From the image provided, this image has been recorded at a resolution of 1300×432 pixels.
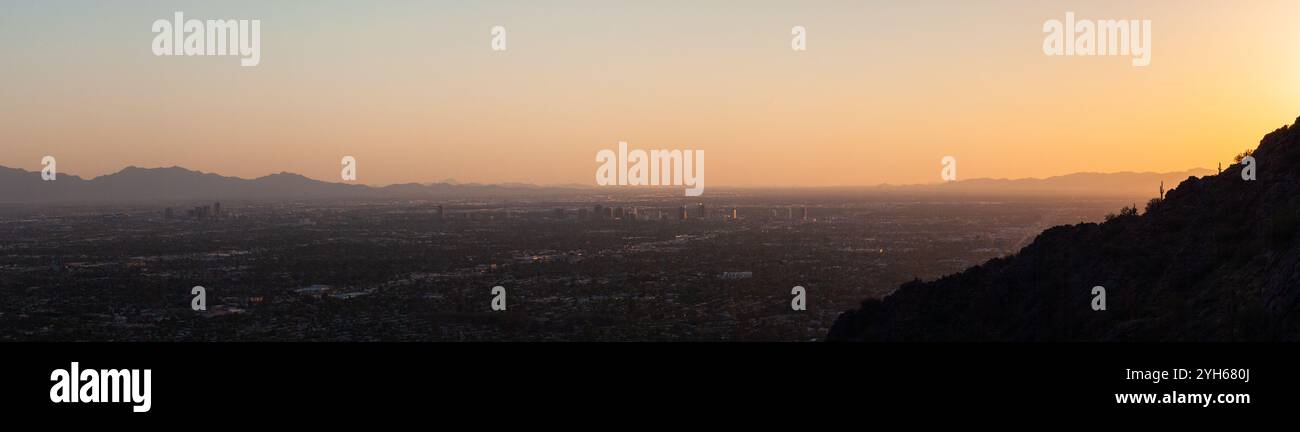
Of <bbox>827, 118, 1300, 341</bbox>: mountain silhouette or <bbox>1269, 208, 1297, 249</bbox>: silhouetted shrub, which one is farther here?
<bbox>1269, 208, 1297, 249</bbox>: silhouetted shrub

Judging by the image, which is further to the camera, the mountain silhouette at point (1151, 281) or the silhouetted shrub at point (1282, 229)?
the silhouetted shrub at point (1282, 229)

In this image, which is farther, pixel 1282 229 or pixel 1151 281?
pixel 1151 281

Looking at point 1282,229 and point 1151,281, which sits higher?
point 1282,229

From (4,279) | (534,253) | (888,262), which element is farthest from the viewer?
(534,253)

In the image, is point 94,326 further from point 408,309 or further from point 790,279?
point 790,279
